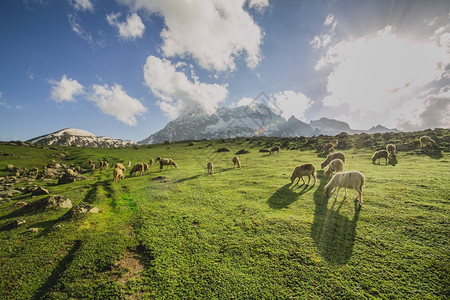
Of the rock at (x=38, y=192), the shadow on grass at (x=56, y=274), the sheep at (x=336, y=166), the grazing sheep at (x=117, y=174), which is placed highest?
the sheep at (x=336, y=166)

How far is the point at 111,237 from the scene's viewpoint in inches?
346

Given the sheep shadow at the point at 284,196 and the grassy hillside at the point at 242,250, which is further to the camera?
→ the sheep shadow at the point at 284,196

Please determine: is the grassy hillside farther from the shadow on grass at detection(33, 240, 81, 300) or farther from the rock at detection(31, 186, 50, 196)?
the rock at detection(31, 186, 50, 196)

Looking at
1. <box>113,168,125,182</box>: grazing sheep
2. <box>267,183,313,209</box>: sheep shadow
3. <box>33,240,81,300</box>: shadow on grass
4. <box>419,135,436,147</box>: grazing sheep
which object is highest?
<box>419,135,436,147</box>: grazing sheep

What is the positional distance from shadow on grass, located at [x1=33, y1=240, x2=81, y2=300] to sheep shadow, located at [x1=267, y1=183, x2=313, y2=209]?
1137 centimetres

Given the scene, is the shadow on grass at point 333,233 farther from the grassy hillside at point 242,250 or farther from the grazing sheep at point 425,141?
the grazing sheep at point 425,141

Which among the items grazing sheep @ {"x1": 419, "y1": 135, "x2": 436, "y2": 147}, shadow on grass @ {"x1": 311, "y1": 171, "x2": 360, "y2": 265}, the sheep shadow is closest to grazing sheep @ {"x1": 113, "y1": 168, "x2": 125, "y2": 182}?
the sheep shadow

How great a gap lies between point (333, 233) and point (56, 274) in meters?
12.5

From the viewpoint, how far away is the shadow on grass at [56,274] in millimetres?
5832

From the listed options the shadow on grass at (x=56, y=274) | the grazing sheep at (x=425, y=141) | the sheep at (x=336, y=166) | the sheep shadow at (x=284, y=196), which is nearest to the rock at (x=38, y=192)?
the shadow on grass at (x=56, y=274)

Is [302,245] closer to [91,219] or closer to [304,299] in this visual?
[304,299]

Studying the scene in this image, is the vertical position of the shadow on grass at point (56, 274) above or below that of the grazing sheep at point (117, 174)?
below

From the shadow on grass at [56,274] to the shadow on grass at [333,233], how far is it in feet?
35.5

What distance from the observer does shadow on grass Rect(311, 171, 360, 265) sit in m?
6.90
